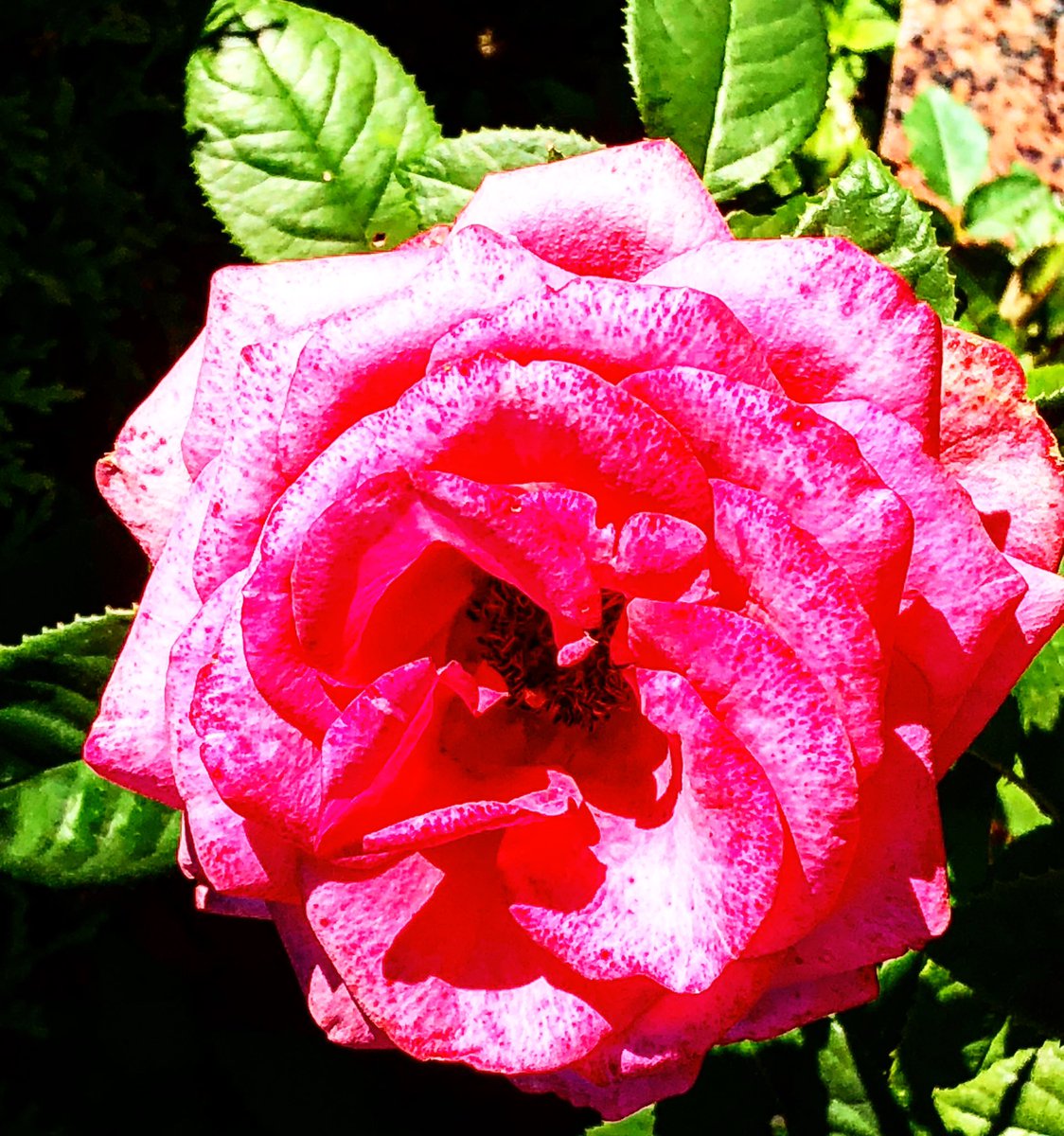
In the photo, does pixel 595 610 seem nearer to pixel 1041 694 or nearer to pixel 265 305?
pixel 265 305

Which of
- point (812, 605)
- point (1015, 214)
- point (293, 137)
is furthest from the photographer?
point (1015, 214)

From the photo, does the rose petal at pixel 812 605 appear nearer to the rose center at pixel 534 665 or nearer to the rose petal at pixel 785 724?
the rose petal at pixel 785 724

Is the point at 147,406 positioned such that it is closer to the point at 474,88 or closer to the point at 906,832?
the point at 906,832

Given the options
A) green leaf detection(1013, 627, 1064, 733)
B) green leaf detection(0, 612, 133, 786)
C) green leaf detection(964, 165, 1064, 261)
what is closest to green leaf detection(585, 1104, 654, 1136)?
green leaf detection(1013, 627, 1064, 733)

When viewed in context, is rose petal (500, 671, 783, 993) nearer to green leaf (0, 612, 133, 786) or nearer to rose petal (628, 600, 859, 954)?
rose petal (628, 600, 859, 954)

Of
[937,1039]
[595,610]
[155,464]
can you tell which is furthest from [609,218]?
[937,1039]
